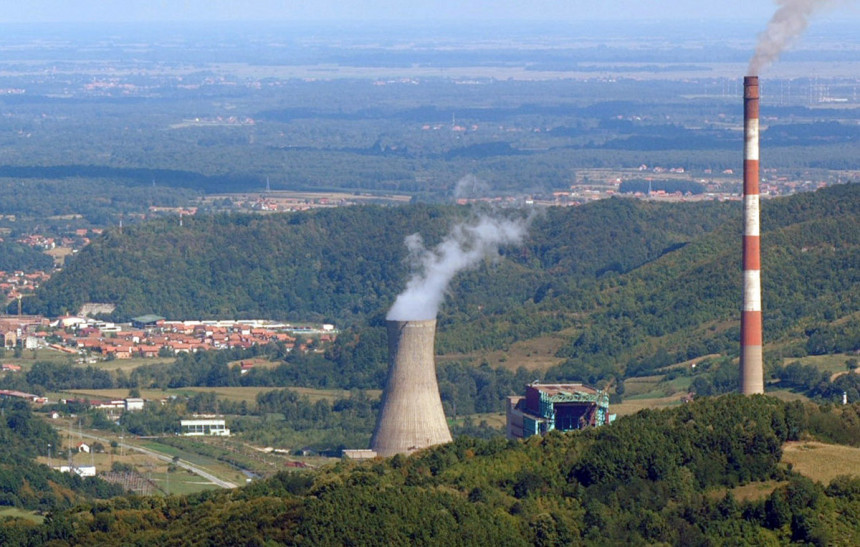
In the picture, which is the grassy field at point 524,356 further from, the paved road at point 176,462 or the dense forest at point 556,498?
the dense forest at point 556,498

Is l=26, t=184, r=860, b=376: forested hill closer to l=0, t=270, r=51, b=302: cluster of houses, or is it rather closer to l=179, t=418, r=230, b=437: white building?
l=0, t=270, r=51, b=302: cluster of houses

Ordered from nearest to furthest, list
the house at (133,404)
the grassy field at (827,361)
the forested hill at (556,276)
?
the grassy field at (827,361), the house at (133,404), the forested hill at (556,276)

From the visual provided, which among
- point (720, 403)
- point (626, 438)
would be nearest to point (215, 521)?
point (626, 438)

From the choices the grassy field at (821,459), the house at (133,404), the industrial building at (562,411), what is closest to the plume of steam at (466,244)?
the house at (133,404)

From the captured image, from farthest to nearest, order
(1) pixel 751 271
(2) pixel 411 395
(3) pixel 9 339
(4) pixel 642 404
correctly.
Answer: (3) pixel 9 339, (4) pixel 642 404, (1) pixel 751 271, (2) pixel 411 395

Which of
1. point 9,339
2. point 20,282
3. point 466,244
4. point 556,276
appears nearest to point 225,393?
point 9,339

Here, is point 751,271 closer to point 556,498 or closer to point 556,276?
point 556,498

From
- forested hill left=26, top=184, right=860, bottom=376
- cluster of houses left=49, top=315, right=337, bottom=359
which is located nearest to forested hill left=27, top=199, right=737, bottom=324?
forested hill left=26, top=184, right=860, bottom=376

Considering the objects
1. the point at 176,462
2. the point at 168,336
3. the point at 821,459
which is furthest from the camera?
the point at 168,336
